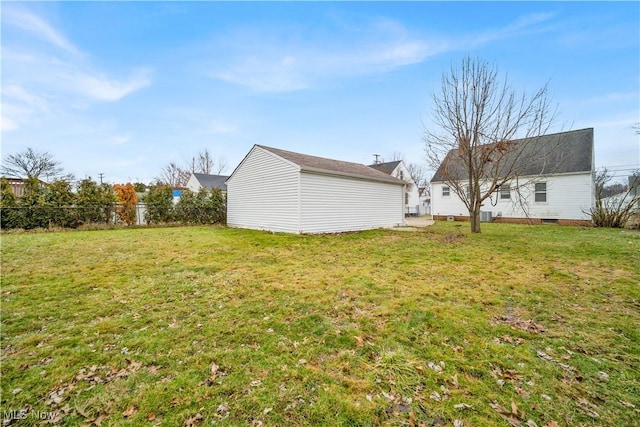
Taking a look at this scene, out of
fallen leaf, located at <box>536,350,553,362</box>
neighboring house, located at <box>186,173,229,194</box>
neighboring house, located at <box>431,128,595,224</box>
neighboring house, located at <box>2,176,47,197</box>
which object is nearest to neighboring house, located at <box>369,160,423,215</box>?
neighboring house, located at <box>431,128,595,224</box>

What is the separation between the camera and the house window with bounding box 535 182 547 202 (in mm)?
16188

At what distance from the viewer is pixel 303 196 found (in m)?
10.6

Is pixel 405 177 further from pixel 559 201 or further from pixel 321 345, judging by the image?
pixel 321 345

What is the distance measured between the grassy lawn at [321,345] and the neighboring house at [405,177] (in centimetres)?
2405

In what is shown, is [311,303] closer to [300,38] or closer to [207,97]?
[300,38]

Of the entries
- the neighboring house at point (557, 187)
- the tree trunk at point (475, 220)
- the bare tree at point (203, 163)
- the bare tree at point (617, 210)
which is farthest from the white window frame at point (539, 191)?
the bare tree at point (203, 163)

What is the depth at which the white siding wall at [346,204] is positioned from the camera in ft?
35.6

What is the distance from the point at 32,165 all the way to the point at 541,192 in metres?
45.9

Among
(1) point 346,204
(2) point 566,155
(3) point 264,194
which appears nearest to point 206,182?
(3) point 264,194

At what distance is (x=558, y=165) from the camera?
15.8 meters

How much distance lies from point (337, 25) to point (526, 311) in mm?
11613

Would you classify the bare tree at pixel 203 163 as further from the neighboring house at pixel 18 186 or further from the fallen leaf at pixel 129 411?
the fallen leaf at pixel 129 411

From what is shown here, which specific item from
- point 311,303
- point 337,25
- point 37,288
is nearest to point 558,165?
point 337,25

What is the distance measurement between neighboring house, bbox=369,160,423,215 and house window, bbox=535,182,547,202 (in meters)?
11.9
